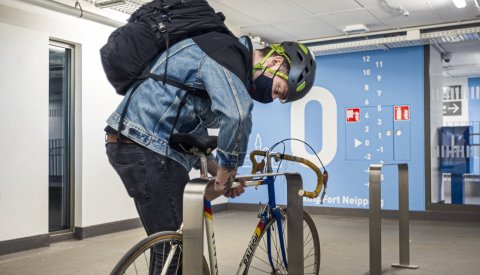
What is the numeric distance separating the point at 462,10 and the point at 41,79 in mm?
4891

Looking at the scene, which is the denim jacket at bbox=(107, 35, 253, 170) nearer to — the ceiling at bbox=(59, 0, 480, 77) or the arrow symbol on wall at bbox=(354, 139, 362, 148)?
the ceiling at bbox=(59, 0, 480, 77)

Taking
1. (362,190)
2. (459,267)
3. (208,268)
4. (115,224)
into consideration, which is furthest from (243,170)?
(208,268)

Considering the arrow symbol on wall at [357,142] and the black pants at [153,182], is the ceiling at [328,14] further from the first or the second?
the black pants at [153,182]

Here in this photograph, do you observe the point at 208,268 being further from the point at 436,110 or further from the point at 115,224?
the point at 436,110

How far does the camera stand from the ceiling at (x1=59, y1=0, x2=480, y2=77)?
18.7 ft

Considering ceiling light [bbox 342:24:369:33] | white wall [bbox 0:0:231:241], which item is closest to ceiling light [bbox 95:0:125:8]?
white wall [bbox 0:0:231:241]

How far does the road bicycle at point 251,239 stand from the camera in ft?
5.35

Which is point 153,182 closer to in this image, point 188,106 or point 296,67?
point 188,106

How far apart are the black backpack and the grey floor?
2.62 meters

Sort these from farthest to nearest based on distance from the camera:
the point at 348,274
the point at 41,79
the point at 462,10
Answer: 1. the point at 462,10
2. the point at 41,79
3. the point at 348,274

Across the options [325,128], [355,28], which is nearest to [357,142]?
[325,128]

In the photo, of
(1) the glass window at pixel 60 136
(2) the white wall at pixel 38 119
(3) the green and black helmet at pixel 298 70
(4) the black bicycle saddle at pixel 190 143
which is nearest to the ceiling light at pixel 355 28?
(2) the white wall at pixel 38 119

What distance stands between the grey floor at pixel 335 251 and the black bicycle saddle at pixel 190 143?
2505mm

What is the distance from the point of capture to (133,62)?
167 cm
